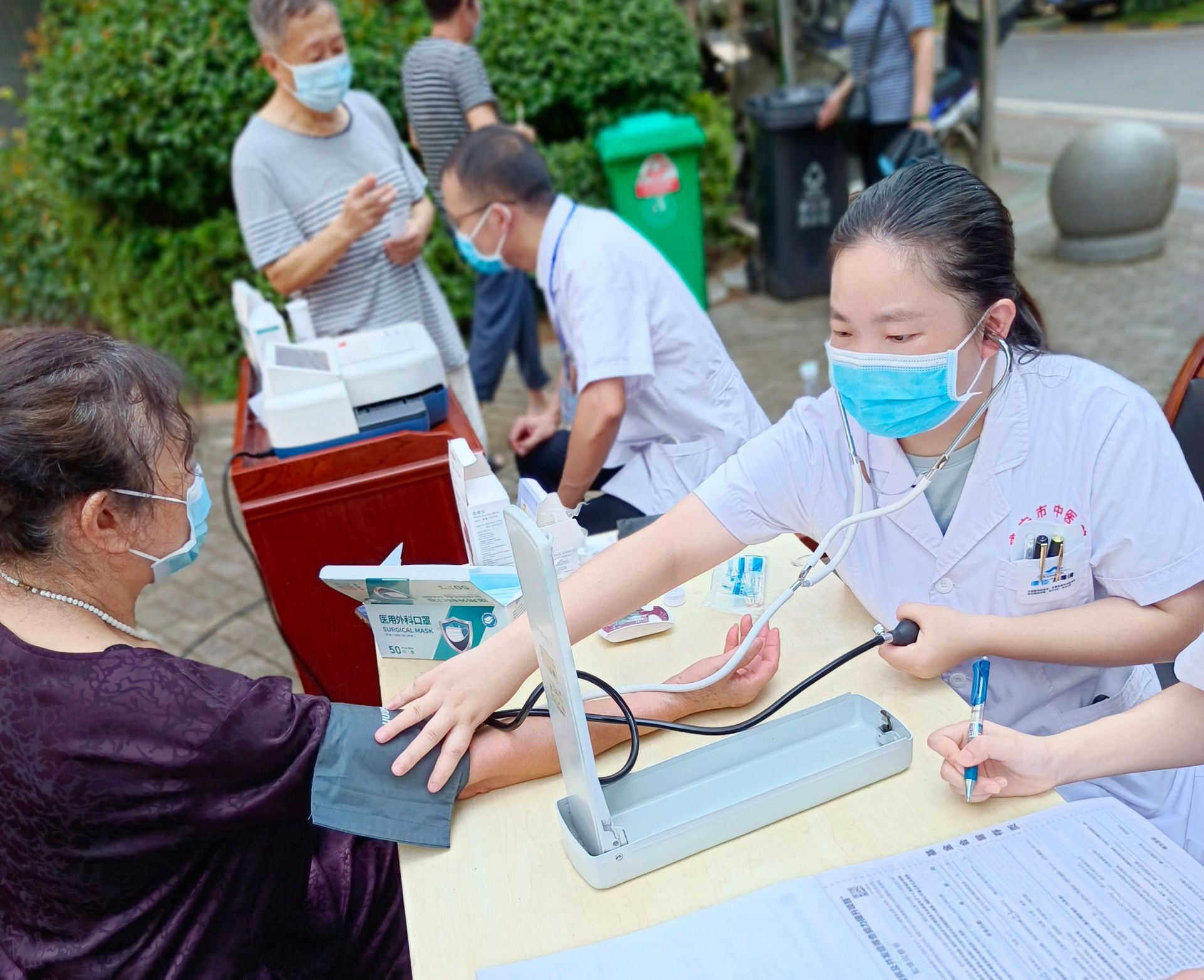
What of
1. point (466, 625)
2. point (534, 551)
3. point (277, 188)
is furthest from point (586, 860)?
point (277, 188)

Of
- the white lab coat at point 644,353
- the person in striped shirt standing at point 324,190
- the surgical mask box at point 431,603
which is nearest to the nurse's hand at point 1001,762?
the surgical mask box at point 431,603

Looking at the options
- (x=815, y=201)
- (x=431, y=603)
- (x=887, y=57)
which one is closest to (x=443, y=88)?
(x=887, y=57)

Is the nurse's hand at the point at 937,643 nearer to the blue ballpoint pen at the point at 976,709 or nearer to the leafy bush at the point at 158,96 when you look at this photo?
the blue ballpoint pen at the point at 976,709

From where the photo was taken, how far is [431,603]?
1698mm

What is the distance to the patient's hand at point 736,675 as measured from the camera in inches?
59.4

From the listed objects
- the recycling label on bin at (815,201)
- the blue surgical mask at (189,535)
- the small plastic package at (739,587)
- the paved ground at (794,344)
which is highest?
the blue surgical mask at (189,535)

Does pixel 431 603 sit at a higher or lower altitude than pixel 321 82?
lower

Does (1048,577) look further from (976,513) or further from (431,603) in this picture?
(431,603)

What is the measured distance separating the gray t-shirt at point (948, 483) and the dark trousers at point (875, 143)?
4.13m

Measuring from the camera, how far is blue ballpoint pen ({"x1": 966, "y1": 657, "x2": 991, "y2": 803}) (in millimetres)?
1237

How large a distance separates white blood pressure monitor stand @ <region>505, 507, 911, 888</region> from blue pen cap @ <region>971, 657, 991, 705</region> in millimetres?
111

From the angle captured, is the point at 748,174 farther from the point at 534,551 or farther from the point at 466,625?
the point at 534,551

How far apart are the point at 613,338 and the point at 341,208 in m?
1.12

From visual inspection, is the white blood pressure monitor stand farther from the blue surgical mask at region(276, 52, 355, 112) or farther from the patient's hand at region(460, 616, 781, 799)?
the blue surgical mask at region(276, 52, 355, 112)
